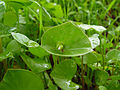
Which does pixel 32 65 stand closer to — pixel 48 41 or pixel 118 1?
pixel 48 41

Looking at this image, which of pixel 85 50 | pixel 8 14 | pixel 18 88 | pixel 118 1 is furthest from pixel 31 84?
pixel 118 1

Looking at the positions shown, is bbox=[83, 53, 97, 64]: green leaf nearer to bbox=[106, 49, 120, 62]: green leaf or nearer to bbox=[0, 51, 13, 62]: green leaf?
bbox=[106, 49, 120, 62]: green leaf

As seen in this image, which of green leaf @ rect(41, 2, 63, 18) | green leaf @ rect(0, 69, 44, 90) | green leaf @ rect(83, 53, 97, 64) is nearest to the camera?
green leaf @ rect(0, 69, 44, 90)

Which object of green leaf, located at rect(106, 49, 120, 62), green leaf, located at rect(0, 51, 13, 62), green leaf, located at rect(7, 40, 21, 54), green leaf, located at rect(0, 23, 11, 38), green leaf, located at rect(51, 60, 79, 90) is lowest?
green leaf, located at rect(51, 60, 79, 90)

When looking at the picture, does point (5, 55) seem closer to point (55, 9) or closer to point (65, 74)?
point (65, 74)

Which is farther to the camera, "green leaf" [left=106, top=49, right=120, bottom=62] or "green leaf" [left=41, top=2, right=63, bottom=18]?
"green leaf" [left=41, top=2, right=63, bottom=18]

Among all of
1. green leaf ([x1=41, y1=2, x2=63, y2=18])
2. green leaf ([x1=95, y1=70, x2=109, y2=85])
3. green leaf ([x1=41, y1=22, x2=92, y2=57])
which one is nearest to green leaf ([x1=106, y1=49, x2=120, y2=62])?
green leaf ([x1=95, y1=70, x2=109, y2=85])

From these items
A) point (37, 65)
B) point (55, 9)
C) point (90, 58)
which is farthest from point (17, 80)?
point (55, 9)

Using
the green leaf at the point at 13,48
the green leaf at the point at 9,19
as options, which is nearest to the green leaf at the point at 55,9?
the green leaf at the point at 9,19

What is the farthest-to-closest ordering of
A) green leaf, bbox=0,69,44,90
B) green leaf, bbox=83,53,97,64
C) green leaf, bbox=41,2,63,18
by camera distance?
green leaf, bbox=41,2,63,18 < green leaf, bbox=83,53,97,64 < green leaf, bbox=0,69,44,90
